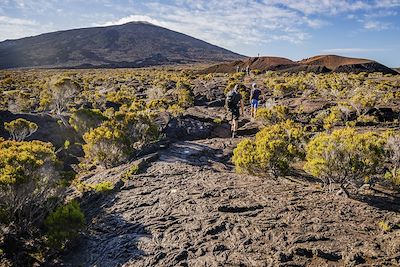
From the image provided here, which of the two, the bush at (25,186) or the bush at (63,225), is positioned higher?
the bush at (25,186)

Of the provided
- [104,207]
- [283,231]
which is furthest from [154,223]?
[283,231]

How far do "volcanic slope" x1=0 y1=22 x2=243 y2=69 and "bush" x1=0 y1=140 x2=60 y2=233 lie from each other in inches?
4037

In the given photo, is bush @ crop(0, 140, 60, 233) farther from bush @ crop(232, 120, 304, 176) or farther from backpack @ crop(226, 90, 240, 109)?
backpack @ crop(226, 90, 240, 109)

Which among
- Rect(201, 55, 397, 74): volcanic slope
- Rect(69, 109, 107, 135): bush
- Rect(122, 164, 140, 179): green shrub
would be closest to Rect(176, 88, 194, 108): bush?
Rect(69, 109, 107, 135): bush

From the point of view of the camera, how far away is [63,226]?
6.34 meters

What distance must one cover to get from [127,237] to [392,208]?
5.28m

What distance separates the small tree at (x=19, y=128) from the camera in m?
15.0

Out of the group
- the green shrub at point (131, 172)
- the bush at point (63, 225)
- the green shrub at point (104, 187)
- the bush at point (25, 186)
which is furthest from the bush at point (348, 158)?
the bush at point (25, 186)

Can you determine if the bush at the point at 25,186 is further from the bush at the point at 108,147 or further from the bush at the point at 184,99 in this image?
the bush at the point at 184,99

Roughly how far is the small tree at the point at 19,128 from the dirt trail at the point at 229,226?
8.36 meters

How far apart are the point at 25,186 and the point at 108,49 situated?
145 metres

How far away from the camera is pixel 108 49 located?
144000mm

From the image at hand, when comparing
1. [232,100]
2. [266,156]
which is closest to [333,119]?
[232,100]

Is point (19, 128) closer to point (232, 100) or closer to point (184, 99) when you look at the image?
point (232, 100)
